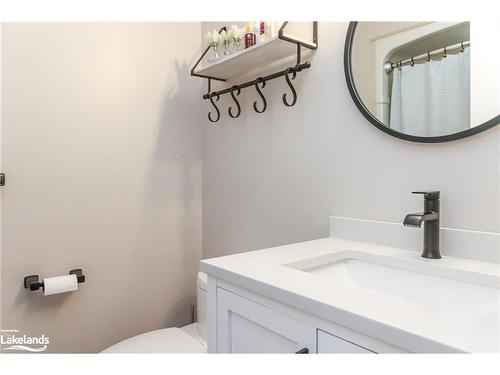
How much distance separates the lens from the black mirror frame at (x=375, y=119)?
0.86 metres

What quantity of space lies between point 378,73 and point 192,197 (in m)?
1.09

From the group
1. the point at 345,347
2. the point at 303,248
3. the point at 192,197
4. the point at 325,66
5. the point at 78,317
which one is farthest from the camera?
the point at 192,197

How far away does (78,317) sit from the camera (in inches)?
58.4

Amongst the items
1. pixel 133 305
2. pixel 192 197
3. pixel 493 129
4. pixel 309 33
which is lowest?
pixel 133 305

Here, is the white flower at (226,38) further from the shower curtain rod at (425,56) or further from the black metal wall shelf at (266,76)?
the shower curtain rod at (425,56)

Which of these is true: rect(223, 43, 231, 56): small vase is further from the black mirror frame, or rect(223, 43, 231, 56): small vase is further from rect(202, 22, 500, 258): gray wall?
the black mirror frame

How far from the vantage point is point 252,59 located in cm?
139

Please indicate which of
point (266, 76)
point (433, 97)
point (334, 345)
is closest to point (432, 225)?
point (433, 97)

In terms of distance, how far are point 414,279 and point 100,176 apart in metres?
1.27

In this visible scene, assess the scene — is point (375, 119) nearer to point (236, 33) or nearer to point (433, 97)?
point (433, 97)

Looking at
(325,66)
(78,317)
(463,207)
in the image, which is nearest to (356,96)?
(325,66)

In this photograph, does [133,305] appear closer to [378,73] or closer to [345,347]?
[345,347]

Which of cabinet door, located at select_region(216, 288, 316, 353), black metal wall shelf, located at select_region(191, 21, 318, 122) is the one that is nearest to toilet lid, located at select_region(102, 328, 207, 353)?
cabinet door, located at select_region(216, 288, 316, 353)
